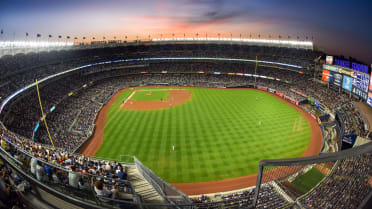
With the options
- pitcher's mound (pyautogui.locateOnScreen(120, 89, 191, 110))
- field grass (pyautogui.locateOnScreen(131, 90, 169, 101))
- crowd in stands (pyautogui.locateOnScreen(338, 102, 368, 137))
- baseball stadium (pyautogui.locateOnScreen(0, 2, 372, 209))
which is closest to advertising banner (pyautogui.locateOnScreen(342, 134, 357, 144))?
baseball stadium (pyautogui.locateOnScreen(0, 2, 372, 209))

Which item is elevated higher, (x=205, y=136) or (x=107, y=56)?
(x=107, y=56)

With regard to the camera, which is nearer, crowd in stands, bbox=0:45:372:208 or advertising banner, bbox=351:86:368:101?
crowd in stands, bbox=0:45:372:208

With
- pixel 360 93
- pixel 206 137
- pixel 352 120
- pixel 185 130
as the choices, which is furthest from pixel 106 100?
pixel 360 93

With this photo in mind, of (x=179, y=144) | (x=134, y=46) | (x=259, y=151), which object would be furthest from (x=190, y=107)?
(x=134, y=46)

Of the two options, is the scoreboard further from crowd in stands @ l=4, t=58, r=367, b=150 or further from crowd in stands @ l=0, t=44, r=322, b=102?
crowd in stands @ l=0, t=44, r=322, b=102

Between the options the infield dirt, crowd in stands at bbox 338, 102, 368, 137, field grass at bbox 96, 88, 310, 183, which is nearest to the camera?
the infield dirt

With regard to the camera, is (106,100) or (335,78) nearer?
(335,78)

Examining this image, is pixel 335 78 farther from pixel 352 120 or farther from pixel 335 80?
pixel 352 120
